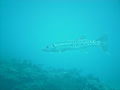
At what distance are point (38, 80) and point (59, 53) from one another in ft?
13.1

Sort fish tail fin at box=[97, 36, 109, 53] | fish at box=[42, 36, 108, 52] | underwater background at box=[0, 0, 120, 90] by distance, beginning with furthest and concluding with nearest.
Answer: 1. fish tail fin at box=[97, 36, 109, 53]
2. underwater background at box=[0, 0, 120, 90]
3. fish at box=[42, 36, 108, 52]

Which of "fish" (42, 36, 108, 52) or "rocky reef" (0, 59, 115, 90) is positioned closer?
"rocky reef" (0, 59, 115, 90)

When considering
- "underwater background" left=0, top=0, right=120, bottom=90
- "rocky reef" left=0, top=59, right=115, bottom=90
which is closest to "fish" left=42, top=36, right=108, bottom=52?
"underwater background" left=0, top=0, right=120, bottom=90

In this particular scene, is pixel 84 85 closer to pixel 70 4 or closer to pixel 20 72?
pixel 20 72

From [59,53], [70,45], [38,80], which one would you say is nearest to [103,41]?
[70,45]

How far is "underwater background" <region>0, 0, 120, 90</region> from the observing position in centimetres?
1009

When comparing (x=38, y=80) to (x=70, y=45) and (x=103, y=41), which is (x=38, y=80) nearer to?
(x=70, y=45)

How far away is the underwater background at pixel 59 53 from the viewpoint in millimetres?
10094

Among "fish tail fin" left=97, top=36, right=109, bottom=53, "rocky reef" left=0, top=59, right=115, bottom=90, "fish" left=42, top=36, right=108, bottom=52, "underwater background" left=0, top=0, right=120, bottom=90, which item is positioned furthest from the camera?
"fish tail fin" left=97, top=36, right=109, bottom=53

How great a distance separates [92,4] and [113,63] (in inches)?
256

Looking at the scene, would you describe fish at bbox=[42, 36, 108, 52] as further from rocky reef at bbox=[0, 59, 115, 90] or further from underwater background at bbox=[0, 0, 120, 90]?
rocky reef at bbox=[0, 59, 115, 90]

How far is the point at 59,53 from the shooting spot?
45.4 feet

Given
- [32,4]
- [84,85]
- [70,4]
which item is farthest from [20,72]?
[32,4]

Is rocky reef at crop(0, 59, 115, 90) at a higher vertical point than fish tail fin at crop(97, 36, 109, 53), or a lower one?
lower
